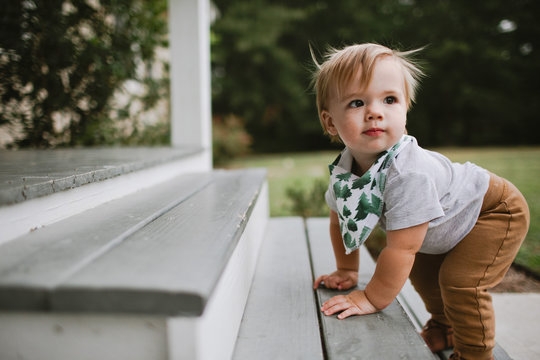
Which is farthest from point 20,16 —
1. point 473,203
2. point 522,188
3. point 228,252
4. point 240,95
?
point 240,95

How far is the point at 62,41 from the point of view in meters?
3.47

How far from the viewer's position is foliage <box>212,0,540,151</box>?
17.0m

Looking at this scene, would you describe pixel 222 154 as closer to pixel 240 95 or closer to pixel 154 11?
pixel 154 11

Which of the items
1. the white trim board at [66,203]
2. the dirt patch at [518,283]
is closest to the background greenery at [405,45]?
the dirt patch at [518,283]

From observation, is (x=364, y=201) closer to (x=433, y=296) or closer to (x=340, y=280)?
(x=340, y=280)

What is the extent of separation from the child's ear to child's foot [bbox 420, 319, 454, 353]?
34.6 inches

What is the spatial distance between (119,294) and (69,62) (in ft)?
11.1

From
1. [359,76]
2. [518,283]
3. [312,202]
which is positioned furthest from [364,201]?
[312,202]

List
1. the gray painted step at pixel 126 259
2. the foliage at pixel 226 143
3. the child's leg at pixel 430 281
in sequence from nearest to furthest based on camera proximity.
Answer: the gray painted step at pixel 126 259, the child's leg at pixel 430 281, the foliage at pixel 226 143

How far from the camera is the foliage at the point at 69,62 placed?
10.8 feet

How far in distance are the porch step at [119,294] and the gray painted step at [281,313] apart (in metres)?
0.07

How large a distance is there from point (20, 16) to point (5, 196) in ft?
9.18

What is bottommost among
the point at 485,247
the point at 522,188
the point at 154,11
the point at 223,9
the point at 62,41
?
the point at 522,188

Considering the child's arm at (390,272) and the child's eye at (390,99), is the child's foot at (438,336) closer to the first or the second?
the child's arm at (390,272)
